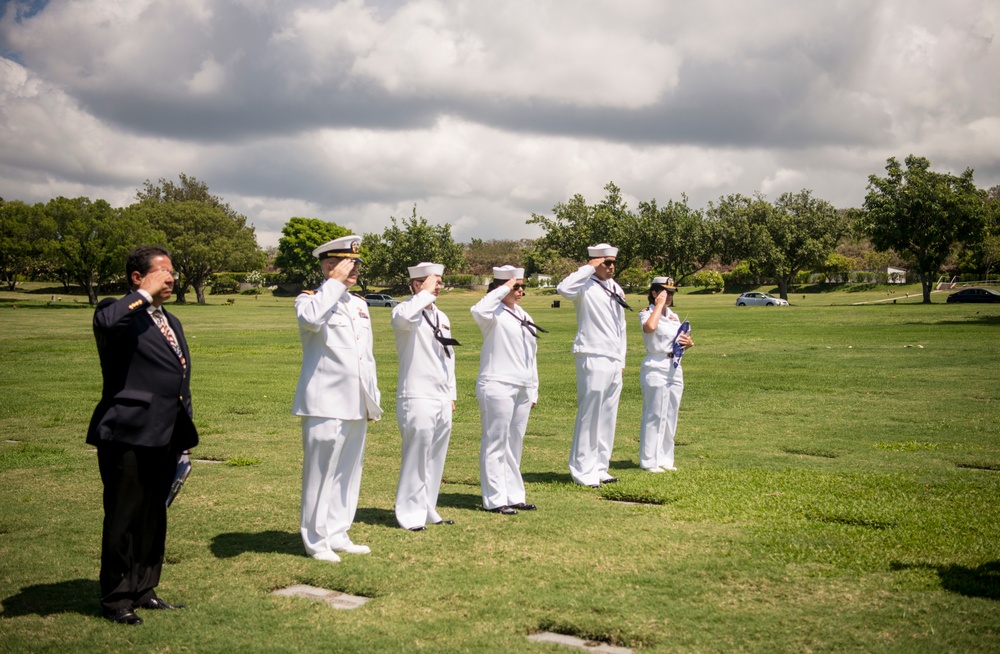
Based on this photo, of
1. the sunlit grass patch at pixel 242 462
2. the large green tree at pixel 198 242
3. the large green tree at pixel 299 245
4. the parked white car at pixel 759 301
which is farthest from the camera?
the large green tree at pixel 299 245

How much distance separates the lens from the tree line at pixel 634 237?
204 feet

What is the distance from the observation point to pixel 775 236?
9525cm

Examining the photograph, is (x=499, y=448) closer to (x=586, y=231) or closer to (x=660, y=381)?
(x=660, y=381)

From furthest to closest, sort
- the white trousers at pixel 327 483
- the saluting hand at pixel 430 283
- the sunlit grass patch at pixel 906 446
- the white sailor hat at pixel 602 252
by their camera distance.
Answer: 1. the sunlit grass patch at pixel 906 446
2. the white sailor hat at pixel 602 252
3. the saluting hand at pixel 430 283
4. the white trousers at pixel 327 483

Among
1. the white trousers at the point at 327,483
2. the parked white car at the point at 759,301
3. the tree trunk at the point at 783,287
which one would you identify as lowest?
the white trousers at the point at 327,483

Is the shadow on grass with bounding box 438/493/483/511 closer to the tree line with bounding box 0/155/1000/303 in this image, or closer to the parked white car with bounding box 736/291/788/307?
the tree line with bounding box 0/155/1000/303

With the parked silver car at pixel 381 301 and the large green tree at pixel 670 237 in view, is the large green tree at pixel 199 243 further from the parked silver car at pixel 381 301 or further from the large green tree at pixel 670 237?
the large green tree at pixel 670 237

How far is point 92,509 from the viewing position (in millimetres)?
8703

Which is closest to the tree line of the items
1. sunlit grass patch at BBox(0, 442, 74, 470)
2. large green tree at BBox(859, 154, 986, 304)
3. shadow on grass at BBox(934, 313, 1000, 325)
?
large green tree at BBox(859, 154, 986, 304)

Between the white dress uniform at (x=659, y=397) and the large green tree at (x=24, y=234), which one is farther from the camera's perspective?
the large green tree at (x=24, y=234)

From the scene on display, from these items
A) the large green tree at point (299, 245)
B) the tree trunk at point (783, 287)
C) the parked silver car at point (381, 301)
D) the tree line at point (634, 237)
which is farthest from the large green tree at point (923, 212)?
the large green tree at point (299, 245)

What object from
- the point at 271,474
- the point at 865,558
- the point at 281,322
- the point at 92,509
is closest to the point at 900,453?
the point at 865,558

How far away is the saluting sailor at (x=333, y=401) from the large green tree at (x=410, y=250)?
8630cm

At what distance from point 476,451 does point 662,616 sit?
7.00 m
